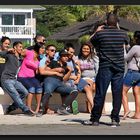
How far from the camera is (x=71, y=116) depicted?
1270 centimetres

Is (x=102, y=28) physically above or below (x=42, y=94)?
above

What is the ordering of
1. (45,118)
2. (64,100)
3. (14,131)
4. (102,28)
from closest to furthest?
1. (14,131)
2. (102,28)
3. (45,118)
4. (64,100)

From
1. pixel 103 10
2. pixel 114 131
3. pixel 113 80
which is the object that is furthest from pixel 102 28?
pixel 103 10

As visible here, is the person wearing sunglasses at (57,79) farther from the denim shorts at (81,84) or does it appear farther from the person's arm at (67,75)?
the denim shorts at (81,84)

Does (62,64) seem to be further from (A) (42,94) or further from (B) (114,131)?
(B) (114,131)

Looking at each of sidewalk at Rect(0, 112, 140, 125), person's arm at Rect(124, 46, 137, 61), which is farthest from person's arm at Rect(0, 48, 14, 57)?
person's arm at Rect(124, 46, 137, 61)

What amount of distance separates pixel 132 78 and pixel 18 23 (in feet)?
182

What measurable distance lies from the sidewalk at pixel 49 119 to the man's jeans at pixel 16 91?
0.81 feet

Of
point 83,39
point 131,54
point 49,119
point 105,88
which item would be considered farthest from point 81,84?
point 83,39

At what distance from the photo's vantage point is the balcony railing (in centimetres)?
6494

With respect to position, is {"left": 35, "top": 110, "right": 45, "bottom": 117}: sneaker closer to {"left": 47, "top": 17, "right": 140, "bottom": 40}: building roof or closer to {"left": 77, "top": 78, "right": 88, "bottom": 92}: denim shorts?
{"left": 77, "top": 78, "right": 88, "bottom": 92}: denim shorts

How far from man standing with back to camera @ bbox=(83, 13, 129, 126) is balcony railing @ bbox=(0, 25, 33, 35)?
54.0 m

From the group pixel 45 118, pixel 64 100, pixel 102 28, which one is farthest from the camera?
pixel 64 100

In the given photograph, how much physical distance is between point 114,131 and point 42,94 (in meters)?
3.13
